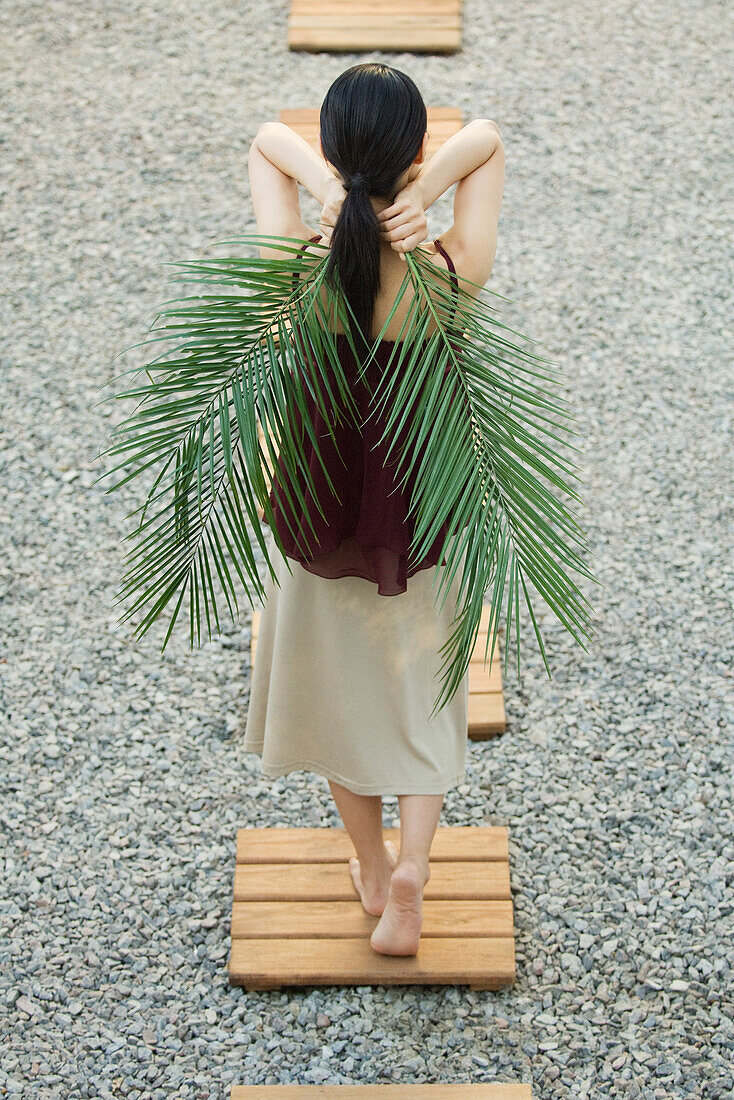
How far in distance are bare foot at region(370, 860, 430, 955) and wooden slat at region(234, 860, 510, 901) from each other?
16 centimetres

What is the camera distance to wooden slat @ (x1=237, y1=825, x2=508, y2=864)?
8.70 ft

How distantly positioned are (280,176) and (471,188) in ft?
1.03

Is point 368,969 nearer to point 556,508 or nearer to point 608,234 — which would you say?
point 556,508

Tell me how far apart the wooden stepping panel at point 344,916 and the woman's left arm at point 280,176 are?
1.41 m

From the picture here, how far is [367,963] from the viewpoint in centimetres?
245

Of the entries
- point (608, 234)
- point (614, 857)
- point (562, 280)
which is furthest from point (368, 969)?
point (608, 234)

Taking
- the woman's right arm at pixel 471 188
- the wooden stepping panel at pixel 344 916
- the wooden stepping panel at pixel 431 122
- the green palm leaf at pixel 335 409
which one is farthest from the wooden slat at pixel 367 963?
the wooden stepping panel at pixel 431 122

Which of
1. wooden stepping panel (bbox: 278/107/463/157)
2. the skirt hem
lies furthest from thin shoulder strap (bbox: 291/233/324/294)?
wooden stepping panel (bbox: 278/107/463/157)

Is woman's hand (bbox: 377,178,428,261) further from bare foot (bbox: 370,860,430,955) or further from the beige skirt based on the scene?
bare foot (bbox: 370,860,430,955)

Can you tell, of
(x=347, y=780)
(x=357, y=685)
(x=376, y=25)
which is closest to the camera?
(x=357, y=685)

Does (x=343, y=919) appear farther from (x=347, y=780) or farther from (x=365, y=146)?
(x=365, y=146)

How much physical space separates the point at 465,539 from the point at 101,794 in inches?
62.7

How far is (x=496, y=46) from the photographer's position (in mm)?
5633

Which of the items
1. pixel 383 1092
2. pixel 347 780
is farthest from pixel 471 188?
pixel 383 1092
